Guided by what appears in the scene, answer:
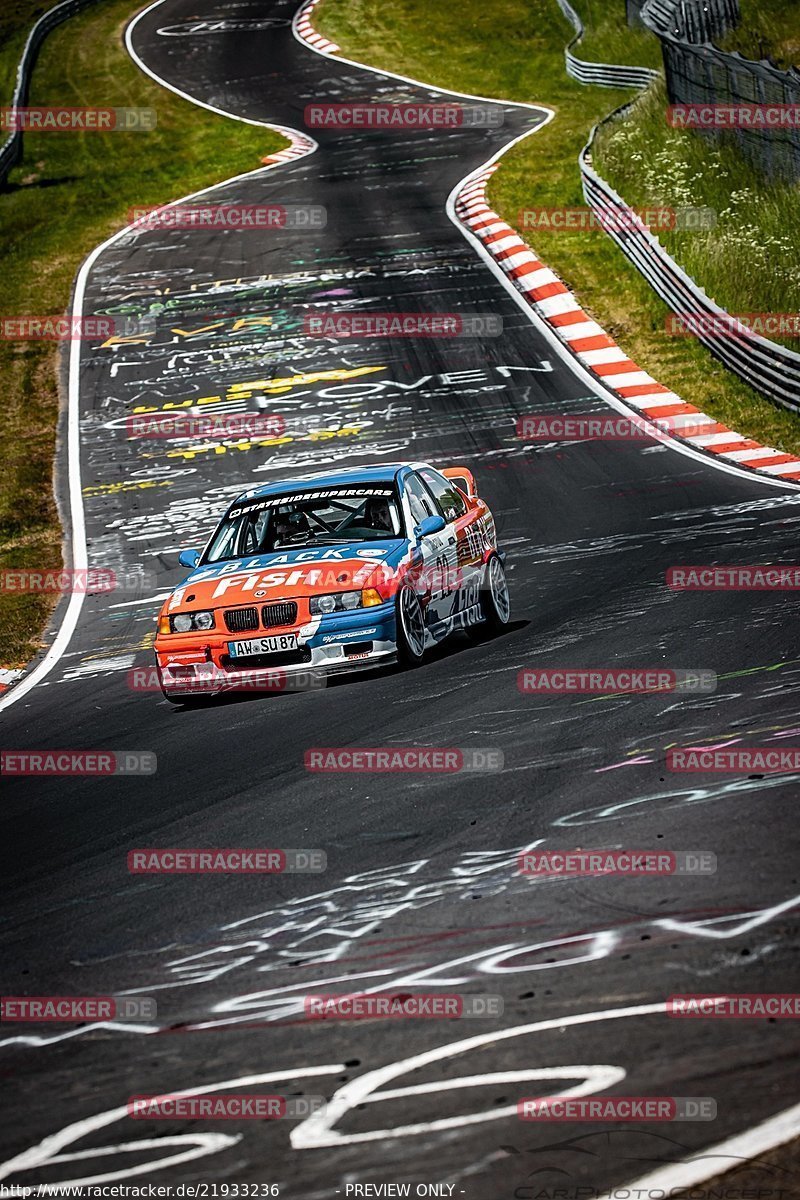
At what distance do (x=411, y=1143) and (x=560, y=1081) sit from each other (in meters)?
0.47

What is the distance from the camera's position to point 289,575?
35.0 feet

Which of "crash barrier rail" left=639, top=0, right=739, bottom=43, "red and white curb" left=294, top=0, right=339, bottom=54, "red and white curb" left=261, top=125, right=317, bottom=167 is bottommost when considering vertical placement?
"red and white curb" left=261, top=125, right=317, bottom=167

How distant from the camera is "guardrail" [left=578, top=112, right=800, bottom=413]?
1941 centimetres

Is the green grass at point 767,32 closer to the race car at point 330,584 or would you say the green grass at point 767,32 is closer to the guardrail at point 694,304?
the guardrail at point 694,304

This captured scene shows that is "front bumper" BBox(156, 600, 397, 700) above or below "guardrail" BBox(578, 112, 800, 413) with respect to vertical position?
below

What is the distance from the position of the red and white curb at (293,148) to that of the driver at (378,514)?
26.9 metres

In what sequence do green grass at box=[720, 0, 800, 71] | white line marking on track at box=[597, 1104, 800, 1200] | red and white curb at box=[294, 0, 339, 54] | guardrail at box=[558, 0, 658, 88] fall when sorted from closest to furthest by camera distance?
white line marking on track at box=[597, 1104, 800, 1200] → green grass at box=[720, 0, 800, 71] → guardrail at box=[558, 0, 658, 88] → red and white curb at box=[294, 0, 339, 54]

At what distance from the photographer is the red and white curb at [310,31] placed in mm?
47938

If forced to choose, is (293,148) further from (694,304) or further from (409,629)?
(409,629)

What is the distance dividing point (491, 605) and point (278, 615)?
211 centimetres

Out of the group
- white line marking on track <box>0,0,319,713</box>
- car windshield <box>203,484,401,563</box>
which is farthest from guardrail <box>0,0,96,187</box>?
car windshield <box>203,484,401,563</box>

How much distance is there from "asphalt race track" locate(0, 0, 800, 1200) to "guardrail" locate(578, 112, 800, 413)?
3.13 metres

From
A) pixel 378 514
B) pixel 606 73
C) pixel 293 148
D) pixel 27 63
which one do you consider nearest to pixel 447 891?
pixel 378 514

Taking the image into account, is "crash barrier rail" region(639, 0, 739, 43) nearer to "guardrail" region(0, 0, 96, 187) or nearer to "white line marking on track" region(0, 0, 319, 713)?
"white line marking on track" region(0, 0, 319, 713)
